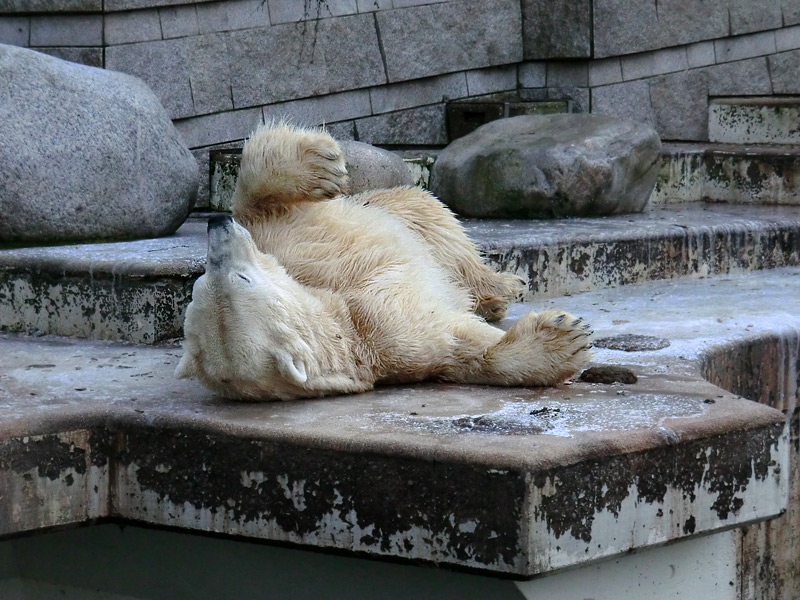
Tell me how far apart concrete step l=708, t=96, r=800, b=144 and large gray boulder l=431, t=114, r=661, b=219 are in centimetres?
276

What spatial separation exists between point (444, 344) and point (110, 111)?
2310mm

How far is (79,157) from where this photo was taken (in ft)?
15.2

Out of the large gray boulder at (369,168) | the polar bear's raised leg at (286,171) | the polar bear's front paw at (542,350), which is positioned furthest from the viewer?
the large gray boulder at (369,168)

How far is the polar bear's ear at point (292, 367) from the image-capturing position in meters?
2.75

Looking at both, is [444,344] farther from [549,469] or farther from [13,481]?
[13,481]

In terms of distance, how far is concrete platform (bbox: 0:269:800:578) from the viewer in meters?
2.42

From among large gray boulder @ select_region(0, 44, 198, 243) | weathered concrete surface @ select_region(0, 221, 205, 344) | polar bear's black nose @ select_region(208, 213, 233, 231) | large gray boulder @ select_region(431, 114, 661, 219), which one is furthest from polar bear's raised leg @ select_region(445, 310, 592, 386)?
large gray boulder @ select_region(431, 114, 661, 219)

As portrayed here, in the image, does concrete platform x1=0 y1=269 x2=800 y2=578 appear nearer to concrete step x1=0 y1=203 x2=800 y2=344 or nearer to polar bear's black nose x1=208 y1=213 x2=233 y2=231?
polar bear's black nose x1=208 y1=213 x2=233 y2=231

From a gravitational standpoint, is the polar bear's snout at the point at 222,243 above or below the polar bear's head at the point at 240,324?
above

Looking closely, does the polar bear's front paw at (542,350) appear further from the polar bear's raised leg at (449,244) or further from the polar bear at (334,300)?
the polar bear's raised leg at (449,244)

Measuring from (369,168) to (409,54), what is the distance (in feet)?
9.28

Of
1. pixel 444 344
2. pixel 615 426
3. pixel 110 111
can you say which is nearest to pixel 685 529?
pixel 615 426

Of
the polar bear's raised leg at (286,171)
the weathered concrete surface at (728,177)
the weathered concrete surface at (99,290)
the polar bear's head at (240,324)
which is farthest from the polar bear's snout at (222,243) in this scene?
the weathered concrete surface at (728,177)

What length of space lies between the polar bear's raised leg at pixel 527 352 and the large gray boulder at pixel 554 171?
307 centimetres
